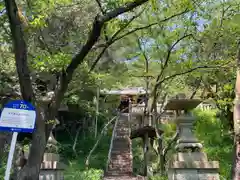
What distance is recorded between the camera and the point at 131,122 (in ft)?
70.6

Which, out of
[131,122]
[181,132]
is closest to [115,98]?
[131,122]

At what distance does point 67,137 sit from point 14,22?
14.3 m

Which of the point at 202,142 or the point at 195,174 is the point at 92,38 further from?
the point at 202,142

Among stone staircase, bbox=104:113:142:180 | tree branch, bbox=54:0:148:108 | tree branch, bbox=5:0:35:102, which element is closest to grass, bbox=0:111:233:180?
stone staircase, bbox=104:113:142:180

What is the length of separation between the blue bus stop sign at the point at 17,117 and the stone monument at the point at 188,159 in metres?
3.16

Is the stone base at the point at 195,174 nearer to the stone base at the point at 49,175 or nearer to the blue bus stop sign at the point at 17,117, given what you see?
the stone base at the point at 49,175

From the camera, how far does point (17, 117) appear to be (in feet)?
12.9

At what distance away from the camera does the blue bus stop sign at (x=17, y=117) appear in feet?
12.5

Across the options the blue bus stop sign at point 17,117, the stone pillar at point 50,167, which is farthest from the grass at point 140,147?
the blue bus stop sign at point 17,117

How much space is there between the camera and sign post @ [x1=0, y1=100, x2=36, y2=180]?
3774 millimetres

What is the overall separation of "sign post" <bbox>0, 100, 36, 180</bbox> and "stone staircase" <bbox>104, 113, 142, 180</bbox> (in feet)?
30.0

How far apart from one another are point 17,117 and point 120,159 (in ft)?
39.6

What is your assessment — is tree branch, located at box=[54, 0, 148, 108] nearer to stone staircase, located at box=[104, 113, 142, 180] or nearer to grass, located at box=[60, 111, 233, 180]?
grass, located at box=[60, 111, 233, 180]

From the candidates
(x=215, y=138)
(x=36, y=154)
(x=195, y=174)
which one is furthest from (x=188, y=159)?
(x=215, y=138)
